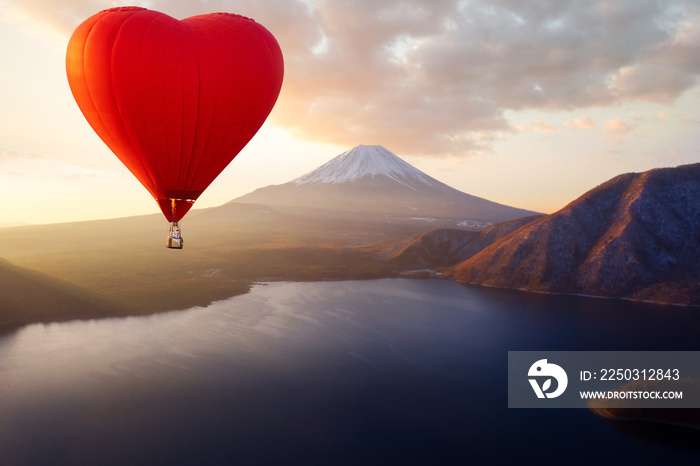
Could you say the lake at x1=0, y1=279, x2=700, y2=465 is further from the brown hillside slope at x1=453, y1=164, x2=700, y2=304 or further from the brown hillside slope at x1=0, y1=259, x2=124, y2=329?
the brown hillside slope at x1=453, y1=164, x2=700, y2=304

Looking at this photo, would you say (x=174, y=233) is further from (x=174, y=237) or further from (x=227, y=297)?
(x=227, y=297)

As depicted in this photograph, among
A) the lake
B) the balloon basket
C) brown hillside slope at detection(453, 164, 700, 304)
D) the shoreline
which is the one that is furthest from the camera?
brown hillside slope at detection(453, 164, 700, 304)

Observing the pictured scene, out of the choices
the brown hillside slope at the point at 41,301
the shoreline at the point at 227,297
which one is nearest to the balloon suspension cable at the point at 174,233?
the shoreline at the point at 227,297

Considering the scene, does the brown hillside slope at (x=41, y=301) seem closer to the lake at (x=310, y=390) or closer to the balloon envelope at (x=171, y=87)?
the lake at (x=310, y=390)

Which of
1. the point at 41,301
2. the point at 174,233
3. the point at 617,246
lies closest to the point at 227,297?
the point at 41,301

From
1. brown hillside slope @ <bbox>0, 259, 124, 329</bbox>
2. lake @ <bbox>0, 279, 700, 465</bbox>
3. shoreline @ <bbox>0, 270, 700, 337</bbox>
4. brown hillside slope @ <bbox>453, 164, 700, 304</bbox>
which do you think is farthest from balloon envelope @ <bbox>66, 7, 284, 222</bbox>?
brown hillside slope @ <bbox>453, 164, 700, 304</bbox>

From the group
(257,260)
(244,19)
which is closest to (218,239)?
(257,260)
